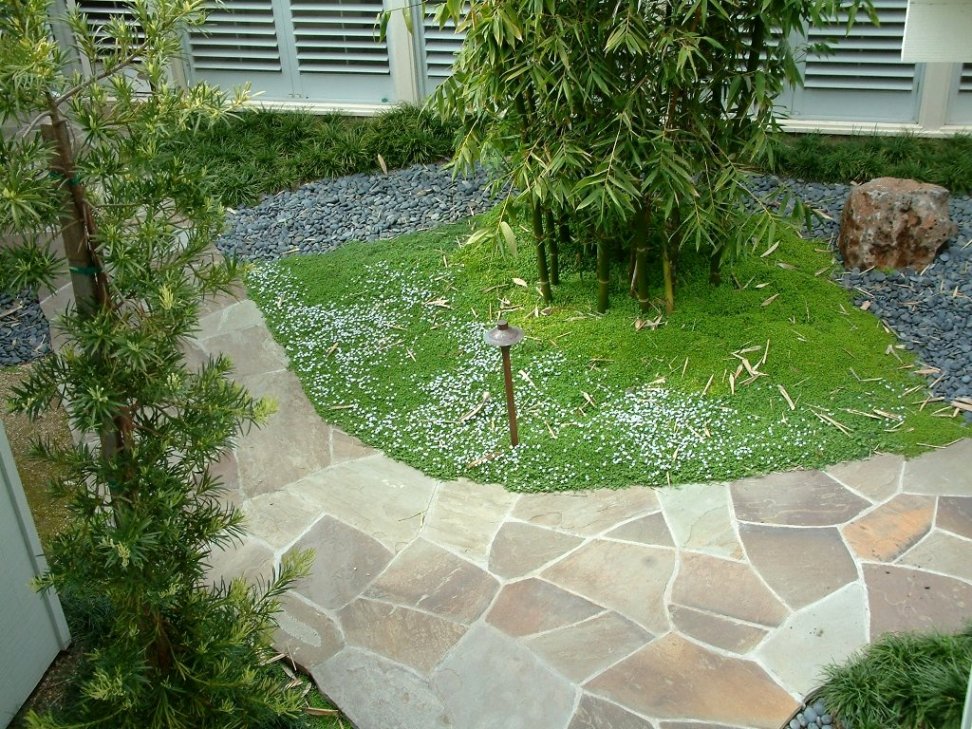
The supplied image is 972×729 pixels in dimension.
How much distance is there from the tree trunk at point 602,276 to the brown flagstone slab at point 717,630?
1765 mm

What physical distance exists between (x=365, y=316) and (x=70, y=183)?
2.83 m

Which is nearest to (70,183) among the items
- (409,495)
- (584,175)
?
(409,495)

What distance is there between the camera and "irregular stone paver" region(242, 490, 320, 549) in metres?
3.84

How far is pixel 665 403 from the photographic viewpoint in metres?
4.26

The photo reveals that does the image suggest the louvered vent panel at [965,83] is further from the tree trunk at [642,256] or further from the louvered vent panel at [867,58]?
the tree trunk at [642,256]

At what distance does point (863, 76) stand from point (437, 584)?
13.8 ft

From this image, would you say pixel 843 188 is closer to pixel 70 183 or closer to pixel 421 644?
pixel 421 644

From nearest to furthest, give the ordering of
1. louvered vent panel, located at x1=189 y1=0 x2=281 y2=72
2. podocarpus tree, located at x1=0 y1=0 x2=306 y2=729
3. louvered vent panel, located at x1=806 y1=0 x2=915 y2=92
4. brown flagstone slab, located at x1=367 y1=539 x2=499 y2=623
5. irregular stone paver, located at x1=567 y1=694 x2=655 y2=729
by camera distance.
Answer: podocarpus tree, located at x1=0 y1=0 x2=306 y2=729
irregular stone paver, located at x1=567 y1=694 x2=655 y2=729
brown flagstone slab, located at x1=367 y1=539 x2=499 y2=623
louvered vent panel, located at x1=806 y1=0 x2=915 y2=92
louvered vent panel, located at x1=189 y1=0 x2=281 y2=72

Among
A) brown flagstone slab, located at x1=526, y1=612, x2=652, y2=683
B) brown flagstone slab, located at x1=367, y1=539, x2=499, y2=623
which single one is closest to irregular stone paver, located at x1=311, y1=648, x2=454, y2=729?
brown flagstone slab, located at x1=367, y1=539, x2=499, y2=623

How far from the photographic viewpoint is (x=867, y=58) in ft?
19.6

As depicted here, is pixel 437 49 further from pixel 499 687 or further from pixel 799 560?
pixel 499 687

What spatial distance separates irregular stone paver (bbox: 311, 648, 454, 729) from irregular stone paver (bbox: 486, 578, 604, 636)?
1.18 ft

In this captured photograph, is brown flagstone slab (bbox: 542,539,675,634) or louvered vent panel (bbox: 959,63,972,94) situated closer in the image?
brown flagstone slab (bbox: 542,539,675,634)

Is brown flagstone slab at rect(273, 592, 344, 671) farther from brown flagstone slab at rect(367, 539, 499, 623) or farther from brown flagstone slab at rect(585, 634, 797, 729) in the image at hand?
brown flagstone slab at rect(585, 634, 797, 729)
